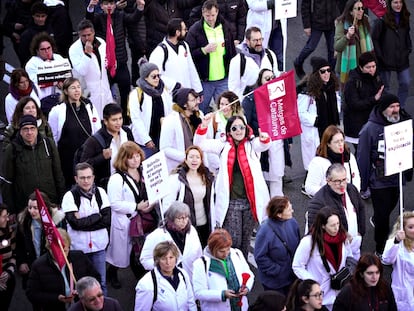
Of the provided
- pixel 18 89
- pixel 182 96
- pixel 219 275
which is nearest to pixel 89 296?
pixel 219 275

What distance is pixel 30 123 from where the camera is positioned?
13.2m

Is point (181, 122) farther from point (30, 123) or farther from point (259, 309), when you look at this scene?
point (259, 309)

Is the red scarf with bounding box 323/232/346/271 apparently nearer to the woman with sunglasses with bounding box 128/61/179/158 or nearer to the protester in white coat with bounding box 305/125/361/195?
the protester in white coat with bounding box 305/125/361/195

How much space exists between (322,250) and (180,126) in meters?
2.85

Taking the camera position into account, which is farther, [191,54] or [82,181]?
[191,54]

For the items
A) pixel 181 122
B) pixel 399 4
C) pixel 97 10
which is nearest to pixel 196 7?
pixel 97 10

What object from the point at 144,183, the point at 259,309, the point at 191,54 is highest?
the point at 191,54

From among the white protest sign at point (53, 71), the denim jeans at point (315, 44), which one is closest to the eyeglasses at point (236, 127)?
the white protest sign at point (53, 71)

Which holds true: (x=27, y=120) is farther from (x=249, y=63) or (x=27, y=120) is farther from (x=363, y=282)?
(x=363, y=282)

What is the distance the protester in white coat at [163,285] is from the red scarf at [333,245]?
145cm

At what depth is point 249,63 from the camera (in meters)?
15.4

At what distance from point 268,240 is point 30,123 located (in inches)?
117

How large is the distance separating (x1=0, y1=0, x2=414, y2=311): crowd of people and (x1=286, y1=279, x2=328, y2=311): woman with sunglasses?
0.01m

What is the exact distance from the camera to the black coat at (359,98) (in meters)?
15.2
